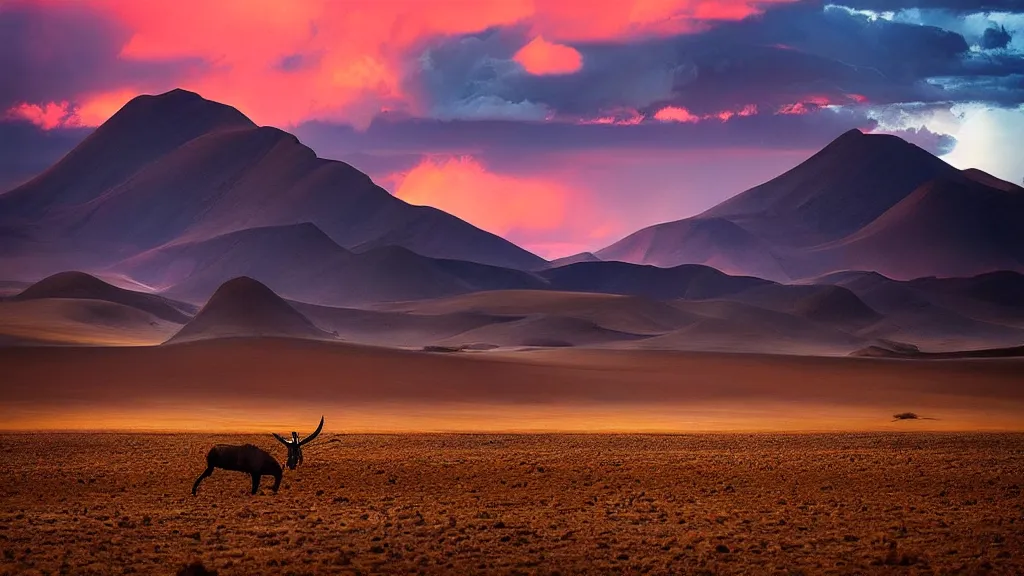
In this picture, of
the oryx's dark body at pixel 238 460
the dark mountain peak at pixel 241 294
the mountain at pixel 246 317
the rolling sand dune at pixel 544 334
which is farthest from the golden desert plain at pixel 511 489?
the rolling sand dune at pixel 544 334

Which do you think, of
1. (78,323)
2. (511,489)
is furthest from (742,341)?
(511,489)

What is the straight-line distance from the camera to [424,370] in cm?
9100

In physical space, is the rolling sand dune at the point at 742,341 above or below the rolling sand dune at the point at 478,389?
above

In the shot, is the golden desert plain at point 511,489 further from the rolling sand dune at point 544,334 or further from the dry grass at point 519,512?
the rolling sand dune at point 544,334

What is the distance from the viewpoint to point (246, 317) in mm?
147125

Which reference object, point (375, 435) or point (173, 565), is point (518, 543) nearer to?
point (173, 565)

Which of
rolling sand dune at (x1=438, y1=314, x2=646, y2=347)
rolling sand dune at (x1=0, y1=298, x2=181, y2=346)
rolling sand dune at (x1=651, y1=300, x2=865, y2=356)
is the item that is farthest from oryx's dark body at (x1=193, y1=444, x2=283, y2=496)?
rolling sand dune at (x1=438, y1=314, x2=646, y2=347)

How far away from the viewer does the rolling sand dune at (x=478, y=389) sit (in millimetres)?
63094

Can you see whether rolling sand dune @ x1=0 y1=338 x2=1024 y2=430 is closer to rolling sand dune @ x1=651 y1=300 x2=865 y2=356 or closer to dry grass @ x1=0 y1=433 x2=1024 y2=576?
dry grass @ x1=0 y1=433 x2=1024 y2=576

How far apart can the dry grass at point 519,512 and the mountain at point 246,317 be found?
337 ft

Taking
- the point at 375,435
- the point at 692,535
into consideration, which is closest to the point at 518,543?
the point at 692,535

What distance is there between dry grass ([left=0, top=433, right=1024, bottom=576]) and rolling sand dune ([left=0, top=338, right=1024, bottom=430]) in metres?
20.6

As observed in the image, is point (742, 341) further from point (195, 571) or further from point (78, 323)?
point (195, 571)

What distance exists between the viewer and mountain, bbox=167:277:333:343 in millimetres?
141625
